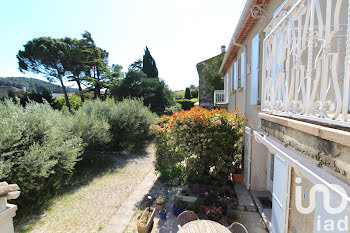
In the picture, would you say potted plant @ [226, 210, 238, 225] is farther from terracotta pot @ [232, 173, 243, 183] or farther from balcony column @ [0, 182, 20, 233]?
balcony column @ [0, 182, 20, 233]

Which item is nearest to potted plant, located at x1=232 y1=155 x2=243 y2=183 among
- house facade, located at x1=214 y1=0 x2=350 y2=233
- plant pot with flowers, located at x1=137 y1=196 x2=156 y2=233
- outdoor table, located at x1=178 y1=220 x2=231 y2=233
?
house facade, located at x1=214 y1=0 x2=350 y2=233

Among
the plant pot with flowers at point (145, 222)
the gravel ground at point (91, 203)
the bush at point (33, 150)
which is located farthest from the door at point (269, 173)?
the bush at point (33, 150)

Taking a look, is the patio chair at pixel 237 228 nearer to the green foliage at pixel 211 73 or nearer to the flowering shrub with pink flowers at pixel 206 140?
the flowering shrub with pink flowers at pixel 206 140

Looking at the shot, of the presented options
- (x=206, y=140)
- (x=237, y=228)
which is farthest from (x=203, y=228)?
(x=206, y=140)

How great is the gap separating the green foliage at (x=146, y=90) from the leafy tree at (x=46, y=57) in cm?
1017

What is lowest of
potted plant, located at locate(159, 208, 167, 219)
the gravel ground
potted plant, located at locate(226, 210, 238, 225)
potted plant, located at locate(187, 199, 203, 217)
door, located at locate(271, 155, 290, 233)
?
the gravel ground

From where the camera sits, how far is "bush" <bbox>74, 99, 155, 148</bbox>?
966 centimetres

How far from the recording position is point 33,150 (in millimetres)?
5887

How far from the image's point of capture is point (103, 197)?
22.4 ft

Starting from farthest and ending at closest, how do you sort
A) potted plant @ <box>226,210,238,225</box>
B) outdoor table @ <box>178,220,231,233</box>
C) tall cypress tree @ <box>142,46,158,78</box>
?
tall cypress tree @ <box>142,46,158,78</box> → potted plant @ <box>226,210,238,225</box> → outdoor table @ <box>178,220,231,233</box>

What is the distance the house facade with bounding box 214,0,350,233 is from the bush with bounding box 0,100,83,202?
22.7 ft

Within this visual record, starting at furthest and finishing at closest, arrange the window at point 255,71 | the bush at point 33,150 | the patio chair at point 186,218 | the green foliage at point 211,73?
the green foliage at point 211,73 → the bush at point 33,150 → the window at point 255,71 → the patio chair at point 186,218

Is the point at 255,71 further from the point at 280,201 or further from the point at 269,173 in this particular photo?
the point at 280,201

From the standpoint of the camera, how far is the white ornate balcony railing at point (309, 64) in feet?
3.96
